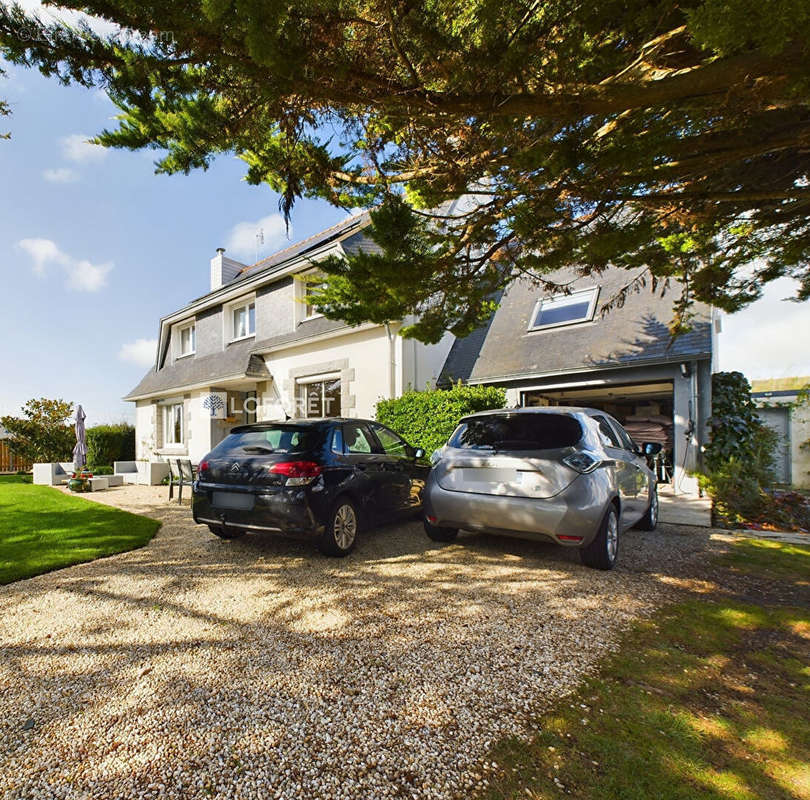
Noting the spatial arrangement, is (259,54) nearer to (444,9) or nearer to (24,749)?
(444,9)

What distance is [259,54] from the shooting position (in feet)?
7.22

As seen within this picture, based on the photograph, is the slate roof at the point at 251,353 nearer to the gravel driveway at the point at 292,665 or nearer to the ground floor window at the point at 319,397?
the ground floor window at the point at 319,397

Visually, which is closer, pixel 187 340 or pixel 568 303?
pixel 568 303

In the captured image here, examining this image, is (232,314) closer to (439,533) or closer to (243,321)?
(243,321)

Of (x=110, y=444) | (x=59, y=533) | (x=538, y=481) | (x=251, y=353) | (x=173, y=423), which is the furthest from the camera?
(x=110, y=444)

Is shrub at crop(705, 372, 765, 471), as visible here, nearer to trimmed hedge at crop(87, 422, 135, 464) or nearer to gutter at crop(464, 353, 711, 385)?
gutter at crop(464, 353, 711, 385)

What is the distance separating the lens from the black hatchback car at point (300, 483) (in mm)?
4502

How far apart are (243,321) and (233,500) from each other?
1094 cm

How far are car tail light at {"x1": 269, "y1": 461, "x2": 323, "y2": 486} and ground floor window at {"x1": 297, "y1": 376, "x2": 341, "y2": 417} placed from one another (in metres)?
6.81

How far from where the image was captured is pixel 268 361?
13125 millimetres

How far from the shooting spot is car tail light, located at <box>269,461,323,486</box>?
4.50m

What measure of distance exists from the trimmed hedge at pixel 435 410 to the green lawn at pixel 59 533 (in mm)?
4785

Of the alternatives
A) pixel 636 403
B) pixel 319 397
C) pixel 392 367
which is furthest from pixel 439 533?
pixel 636 403

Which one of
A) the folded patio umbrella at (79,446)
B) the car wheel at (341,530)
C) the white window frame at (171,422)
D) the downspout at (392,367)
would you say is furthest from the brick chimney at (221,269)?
the car wheel at (341,530)
